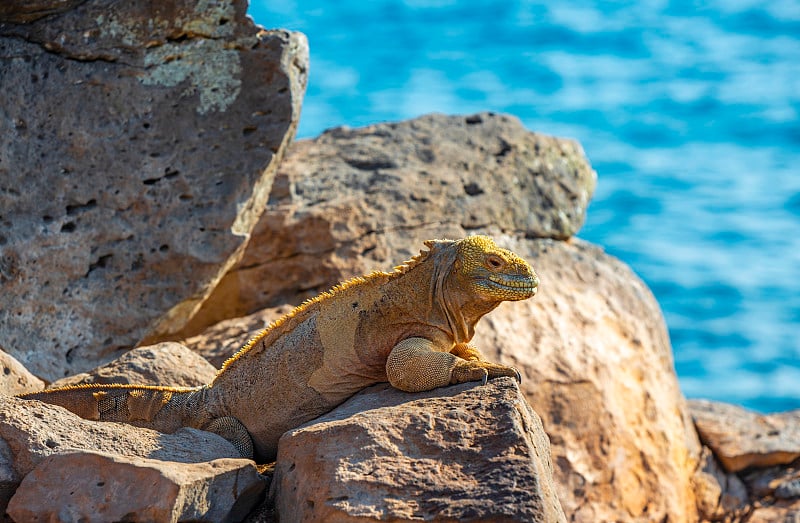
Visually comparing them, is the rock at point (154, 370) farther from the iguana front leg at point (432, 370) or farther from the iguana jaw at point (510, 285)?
the iguana jaw at point (510, 285)

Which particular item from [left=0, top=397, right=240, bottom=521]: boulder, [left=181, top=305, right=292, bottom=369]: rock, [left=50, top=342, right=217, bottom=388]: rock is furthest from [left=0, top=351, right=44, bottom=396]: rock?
[left=181, top=305, right=292, bottom=369]: rock

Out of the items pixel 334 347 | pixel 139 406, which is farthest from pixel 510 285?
pixel 139 406

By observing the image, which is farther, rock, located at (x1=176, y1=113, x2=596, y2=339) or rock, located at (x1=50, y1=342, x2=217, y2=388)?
rock, located at (x1=176, y1=113, x2=596, y2=339)

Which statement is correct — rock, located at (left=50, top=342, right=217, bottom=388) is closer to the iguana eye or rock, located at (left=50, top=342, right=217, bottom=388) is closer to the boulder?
the boulder

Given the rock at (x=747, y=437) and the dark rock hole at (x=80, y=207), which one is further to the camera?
the rock at (x=747, y=437)

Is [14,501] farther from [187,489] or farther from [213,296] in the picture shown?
[213,296]

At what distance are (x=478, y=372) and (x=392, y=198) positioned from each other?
12.2 ft

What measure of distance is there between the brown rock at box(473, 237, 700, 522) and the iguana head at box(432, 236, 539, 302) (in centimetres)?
248

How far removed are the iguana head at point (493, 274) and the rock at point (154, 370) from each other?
165 cm

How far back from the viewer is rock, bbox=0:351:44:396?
5.27 meters

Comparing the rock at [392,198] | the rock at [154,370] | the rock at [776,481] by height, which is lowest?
the rock at [154,370]

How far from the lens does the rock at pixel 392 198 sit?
8062 mm

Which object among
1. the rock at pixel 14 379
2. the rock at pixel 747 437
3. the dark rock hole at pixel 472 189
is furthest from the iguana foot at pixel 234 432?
the rock at pixel 747 437

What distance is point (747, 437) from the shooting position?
8.93 metres
